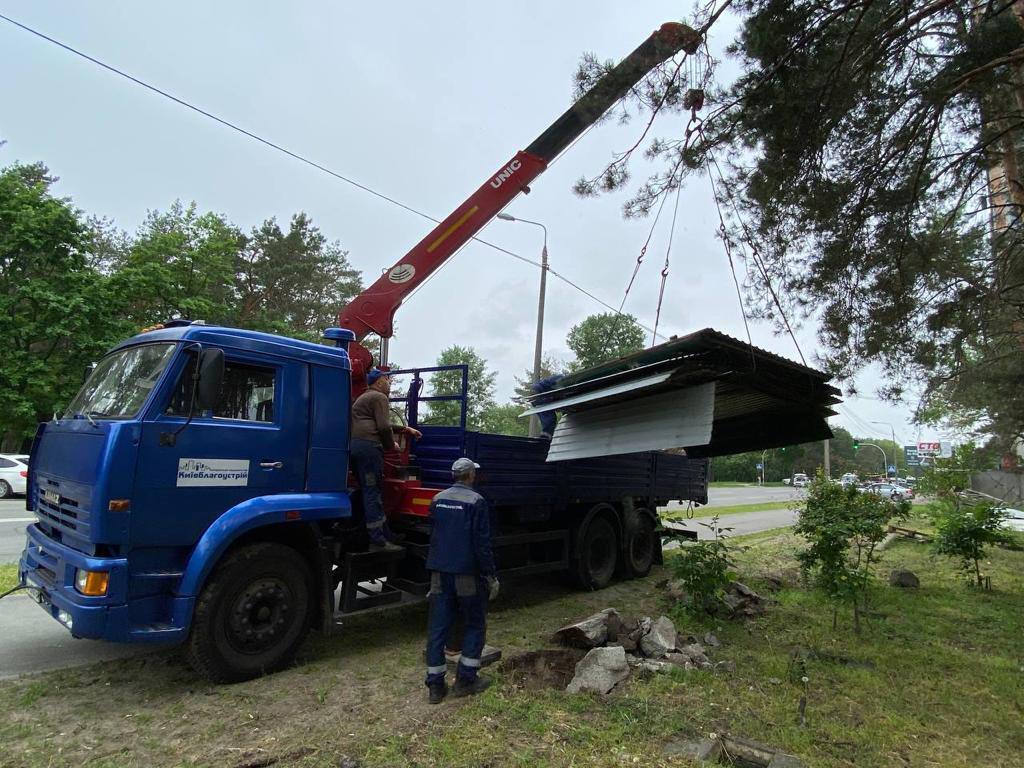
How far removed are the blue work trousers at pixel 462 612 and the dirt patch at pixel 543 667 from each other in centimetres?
35

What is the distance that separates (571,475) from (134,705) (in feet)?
15.1

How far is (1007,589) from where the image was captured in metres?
8.45

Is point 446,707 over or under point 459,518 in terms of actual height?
under

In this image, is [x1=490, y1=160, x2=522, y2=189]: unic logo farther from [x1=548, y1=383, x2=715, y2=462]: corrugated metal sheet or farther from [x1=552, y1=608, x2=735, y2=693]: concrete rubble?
[x1=552, y1=608, x2=735, y2=693]: concrete rubble

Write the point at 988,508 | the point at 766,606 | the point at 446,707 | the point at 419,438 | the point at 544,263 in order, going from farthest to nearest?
the point at 544,263
the point at 988,508
the point at 766,606
the point at 419,438
the point at 446,707

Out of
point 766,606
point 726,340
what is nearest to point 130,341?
point 726,340

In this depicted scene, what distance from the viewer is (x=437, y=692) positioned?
13.1 ft

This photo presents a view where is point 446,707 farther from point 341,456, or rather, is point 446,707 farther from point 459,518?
point 341,456

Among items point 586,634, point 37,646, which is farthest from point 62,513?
point 586,634

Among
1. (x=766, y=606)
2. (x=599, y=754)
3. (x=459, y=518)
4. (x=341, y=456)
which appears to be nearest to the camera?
(x=599, y=754)

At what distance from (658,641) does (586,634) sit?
611mm

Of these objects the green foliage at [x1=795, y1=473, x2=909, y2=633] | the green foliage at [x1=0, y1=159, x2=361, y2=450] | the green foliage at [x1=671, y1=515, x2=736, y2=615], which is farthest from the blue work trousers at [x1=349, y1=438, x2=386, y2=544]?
the green foliage at [x1=0, y1=159, x2=361, y2=450]

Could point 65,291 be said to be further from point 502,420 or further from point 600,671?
point 502,420

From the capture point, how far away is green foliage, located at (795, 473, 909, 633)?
5.93m
